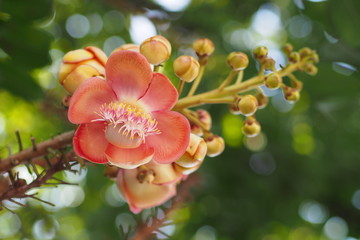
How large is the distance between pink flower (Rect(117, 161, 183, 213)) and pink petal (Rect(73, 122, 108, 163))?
0.40ft

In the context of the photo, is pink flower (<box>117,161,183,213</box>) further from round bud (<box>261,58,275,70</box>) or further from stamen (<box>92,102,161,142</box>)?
round bud (<box>261,58,275,70</box>)

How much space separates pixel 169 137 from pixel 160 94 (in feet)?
0.31

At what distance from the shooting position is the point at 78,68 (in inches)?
37.9

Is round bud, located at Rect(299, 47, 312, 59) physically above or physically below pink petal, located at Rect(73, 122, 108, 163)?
below

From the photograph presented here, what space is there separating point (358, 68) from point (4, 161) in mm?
1593

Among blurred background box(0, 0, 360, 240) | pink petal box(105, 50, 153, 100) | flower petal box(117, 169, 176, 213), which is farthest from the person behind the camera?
blurred background box(0, 0, 360, 240)

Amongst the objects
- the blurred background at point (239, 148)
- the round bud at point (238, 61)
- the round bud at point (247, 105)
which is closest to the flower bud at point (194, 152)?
the round bud at point (247, 105)

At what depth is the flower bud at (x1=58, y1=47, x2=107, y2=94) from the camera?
0.96 meters

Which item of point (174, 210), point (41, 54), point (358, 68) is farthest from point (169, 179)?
point (358, 68)

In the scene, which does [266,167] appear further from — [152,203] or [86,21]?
[152,203]

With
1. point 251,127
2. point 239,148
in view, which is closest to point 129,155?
point 251,127

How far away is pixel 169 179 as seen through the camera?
1.02m

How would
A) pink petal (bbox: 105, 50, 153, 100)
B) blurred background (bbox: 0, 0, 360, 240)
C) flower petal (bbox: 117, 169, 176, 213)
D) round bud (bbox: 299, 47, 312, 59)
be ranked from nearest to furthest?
pink petal (bbox: 105, 50, 153, 100)
flower petal (bbox: 117, 169, 176, 213)
round bud (bbox: 299, 47, 312, 59)
blurred background (bbox: 0, 0, 360, 240)

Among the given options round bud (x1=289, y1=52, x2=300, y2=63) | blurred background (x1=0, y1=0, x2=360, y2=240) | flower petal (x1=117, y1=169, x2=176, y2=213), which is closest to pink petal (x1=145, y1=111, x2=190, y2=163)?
flower petal (x1=117, y1=169, x2=176, y2=213)
